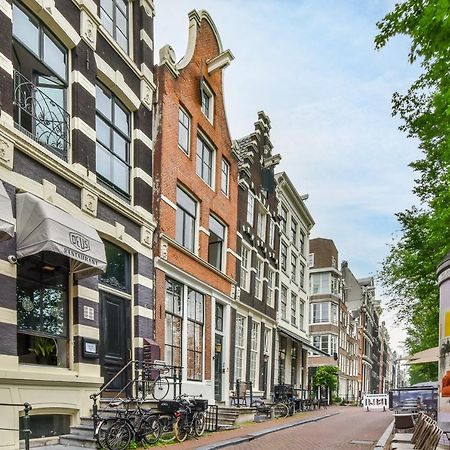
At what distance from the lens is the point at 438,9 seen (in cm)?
742

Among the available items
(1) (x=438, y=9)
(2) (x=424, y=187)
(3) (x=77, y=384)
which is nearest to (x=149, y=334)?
(3) (x=77, y=384)

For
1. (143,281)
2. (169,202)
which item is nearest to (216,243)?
(169,202)

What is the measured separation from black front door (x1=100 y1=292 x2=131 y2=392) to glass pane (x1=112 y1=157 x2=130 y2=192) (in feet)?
9.71

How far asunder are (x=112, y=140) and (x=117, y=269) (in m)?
3.33

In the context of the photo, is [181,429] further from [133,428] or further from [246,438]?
[133,428]

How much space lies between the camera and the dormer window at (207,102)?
2006 cm

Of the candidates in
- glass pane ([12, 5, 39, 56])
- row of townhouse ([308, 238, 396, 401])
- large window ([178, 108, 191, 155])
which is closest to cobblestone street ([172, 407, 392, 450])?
glass pane ([12, 5, 39, 56])

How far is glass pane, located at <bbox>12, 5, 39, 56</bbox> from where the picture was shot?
1043 centimetres

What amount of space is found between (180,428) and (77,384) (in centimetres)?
332

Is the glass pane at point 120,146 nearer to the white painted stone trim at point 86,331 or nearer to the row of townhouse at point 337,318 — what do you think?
the white painted stone trim at point 86,331

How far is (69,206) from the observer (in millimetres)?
11195

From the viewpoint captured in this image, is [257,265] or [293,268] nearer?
[257,265]

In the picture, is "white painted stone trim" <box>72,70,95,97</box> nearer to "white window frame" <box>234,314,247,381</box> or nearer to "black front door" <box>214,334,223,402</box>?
"black front door" <box>214,334,223,402</box>

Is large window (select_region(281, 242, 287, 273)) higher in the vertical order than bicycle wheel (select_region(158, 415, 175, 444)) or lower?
higher
